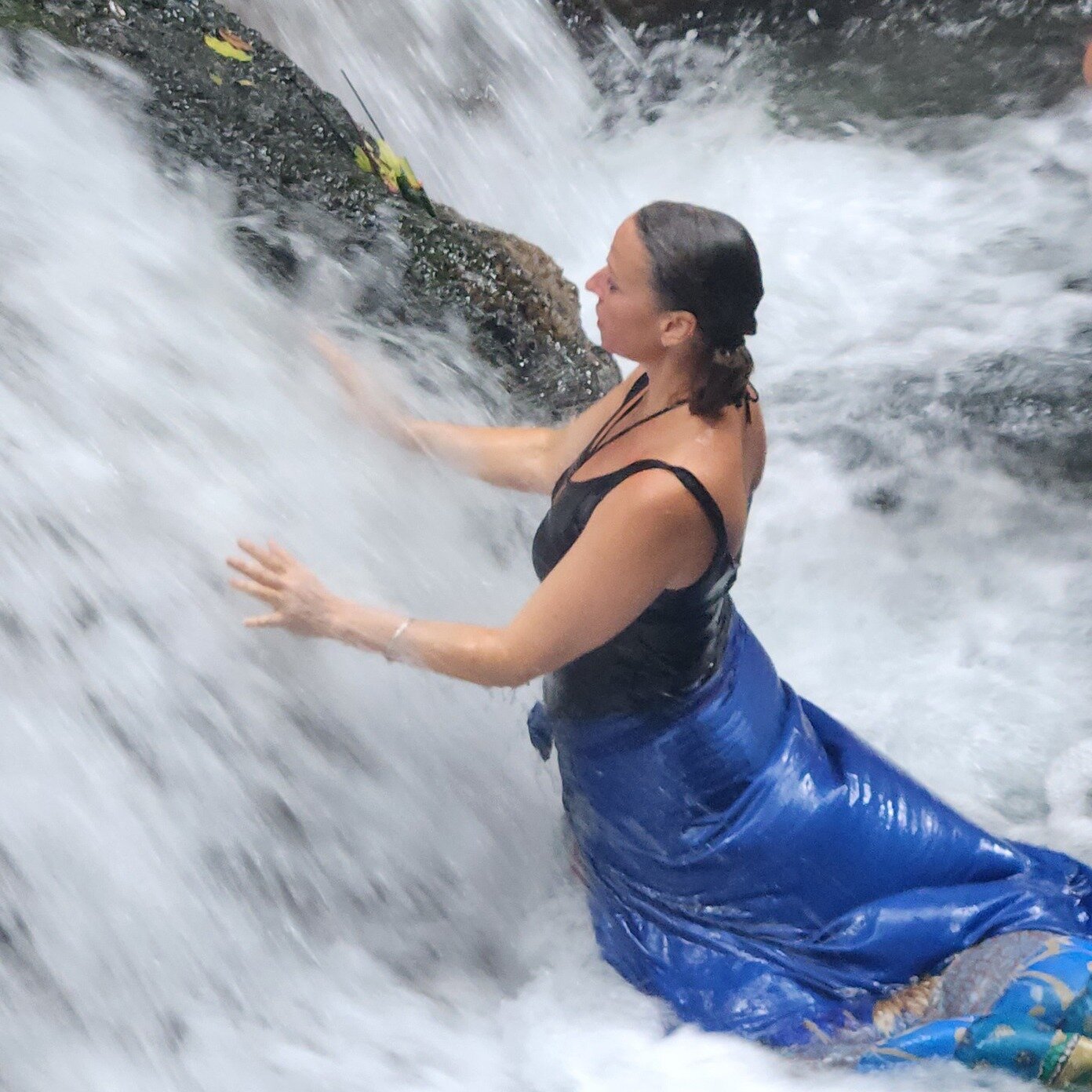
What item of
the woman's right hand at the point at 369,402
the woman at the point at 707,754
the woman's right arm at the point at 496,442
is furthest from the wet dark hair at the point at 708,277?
the woman's right hand at the point at 369,402

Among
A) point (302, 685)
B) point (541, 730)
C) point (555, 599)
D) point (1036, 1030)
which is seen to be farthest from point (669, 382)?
point (1036, 1030)

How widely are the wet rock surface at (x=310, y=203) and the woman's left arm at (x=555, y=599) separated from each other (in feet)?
4.96

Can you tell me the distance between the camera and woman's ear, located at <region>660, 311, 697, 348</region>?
1.87 meters

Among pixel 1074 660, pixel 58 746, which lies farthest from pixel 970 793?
pixel 58 746

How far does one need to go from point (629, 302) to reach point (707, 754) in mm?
827

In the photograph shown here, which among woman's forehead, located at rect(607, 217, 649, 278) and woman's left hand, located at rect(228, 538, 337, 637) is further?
woman's left hand, located at rect(228, 538, 337, 637)

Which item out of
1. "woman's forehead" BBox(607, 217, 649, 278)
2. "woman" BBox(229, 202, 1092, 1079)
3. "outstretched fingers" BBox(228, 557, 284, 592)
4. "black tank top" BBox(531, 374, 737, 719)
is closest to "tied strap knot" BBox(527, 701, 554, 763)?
"woman" BBox(229, 202, 1092, 1079)

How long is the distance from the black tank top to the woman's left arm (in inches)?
3.0

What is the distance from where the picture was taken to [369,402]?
8.59ft

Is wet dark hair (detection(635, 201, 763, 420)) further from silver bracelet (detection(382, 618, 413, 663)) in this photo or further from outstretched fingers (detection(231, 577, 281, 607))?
outstretched fingers (detection(231, 577, 281, 607))

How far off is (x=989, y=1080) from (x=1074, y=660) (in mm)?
1934

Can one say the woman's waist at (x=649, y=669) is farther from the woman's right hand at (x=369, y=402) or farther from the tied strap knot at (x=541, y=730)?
the woman's right hand at (x=369, y=402)

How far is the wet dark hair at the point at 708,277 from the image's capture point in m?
1.81

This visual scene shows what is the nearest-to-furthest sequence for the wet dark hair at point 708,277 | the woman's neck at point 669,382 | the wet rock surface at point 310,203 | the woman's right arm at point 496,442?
the wet dark hair at point 708,277, the woman's neck at point 669,382, the woman's right arm at point 496,442, the wet rock surface at point 310,203
